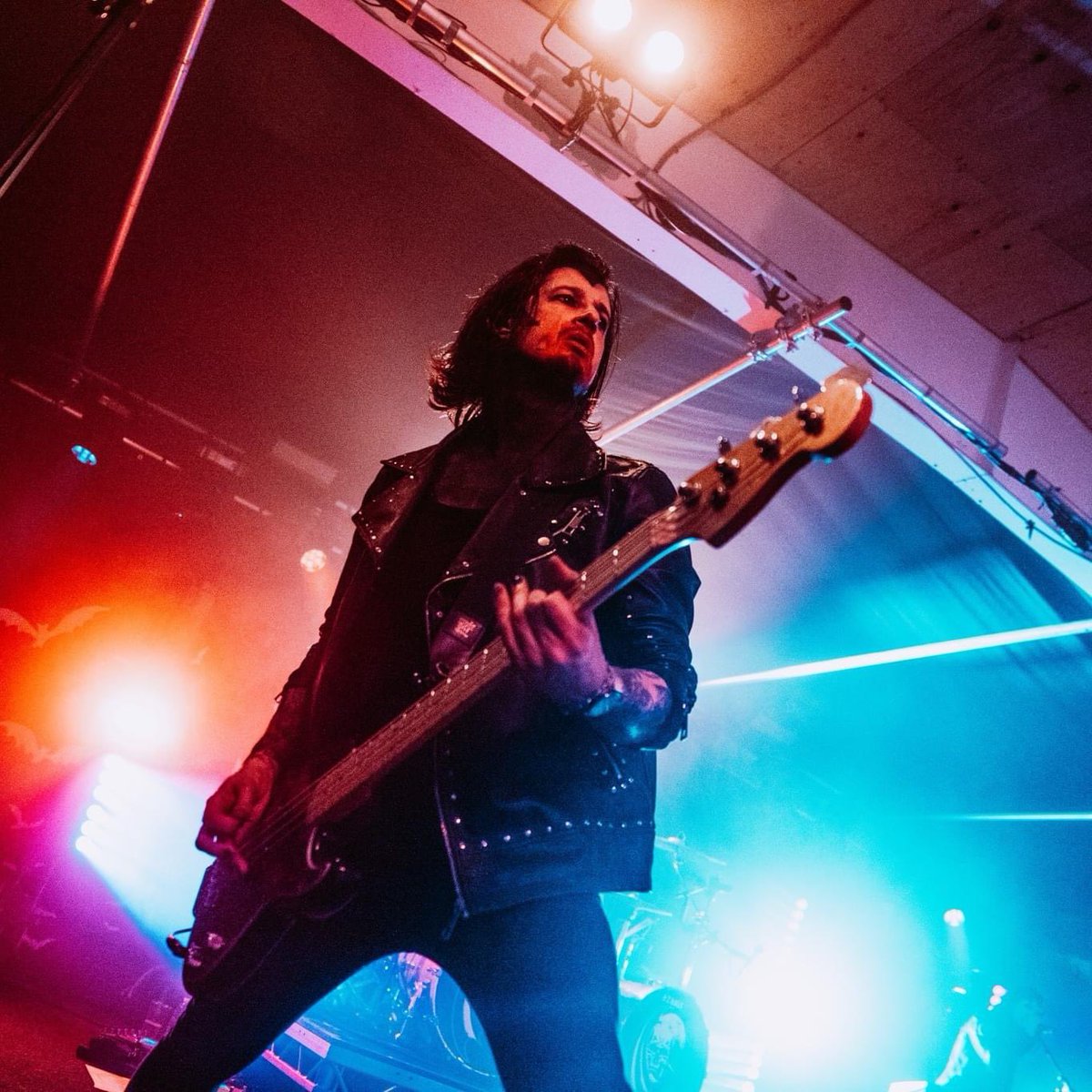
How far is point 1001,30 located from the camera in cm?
325

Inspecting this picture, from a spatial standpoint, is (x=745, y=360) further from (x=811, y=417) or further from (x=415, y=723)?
(x=415, y=723)

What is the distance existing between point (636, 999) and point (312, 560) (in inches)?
207

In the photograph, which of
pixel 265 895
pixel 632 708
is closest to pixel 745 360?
pixel 632 708

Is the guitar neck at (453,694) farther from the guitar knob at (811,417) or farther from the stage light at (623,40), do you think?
the stage light at (623,40)

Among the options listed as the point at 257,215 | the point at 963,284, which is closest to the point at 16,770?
the point at 257,215

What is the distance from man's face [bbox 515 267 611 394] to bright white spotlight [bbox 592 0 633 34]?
5.61 feet

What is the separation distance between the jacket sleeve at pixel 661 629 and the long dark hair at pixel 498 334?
3.09 ft

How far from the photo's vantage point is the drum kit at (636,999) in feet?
14.4

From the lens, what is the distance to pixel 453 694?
132 cm

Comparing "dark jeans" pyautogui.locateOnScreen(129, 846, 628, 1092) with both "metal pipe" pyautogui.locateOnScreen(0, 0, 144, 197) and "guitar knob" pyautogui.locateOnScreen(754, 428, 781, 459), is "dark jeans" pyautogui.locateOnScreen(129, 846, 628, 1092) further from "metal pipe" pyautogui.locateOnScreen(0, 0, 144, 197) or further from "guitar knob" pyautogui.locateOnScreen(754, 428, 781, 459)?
"metal pipe" pyautogui.locateOnScreen(0, 0, 144, 197)

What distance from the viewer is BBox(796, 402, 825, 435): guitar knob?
1.15 meters

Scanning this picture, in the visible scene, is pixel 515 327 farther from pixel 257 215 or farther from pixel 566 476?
pixel 257 215

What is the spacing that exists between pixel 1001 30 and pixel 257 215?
4.17m

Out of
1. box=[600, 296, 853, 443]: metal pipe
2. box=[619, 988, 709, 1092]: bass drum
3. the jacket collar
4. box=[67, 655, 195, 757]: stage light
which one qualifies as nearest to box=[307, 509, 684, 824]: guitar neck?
the jacket collar
